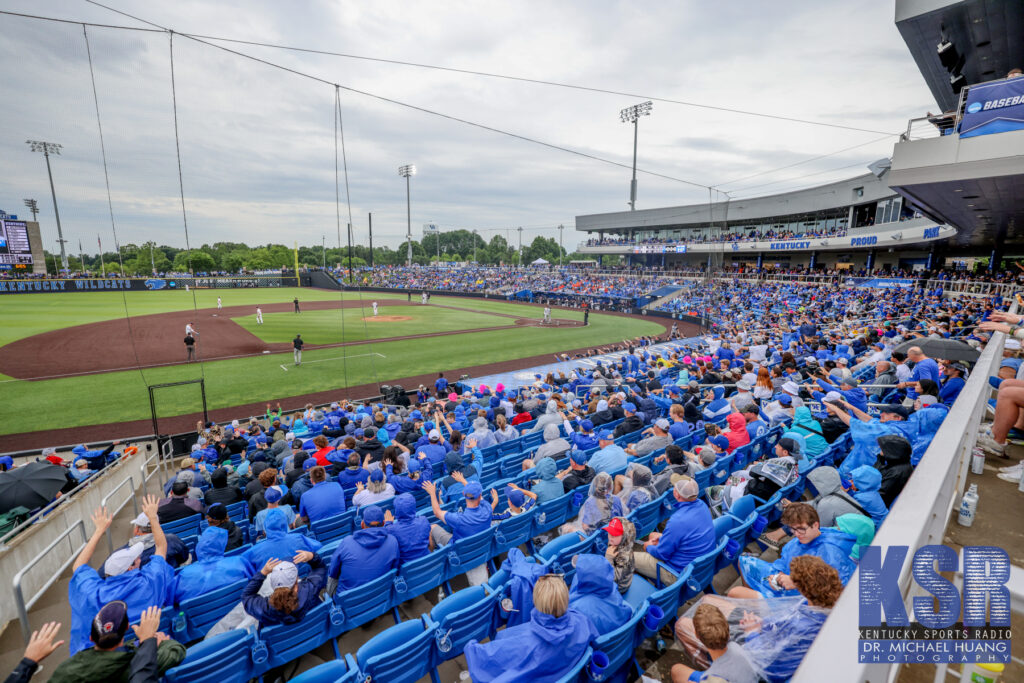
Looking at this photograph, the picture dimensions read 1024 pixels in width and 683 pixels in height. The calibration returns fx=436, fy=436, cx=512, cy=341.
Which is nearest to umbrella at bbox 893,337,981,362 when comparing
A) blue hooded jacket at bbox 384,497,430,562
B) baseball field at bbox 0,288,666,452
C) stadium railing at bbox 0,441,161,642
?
blue hooded jacket at bbox 384,497,430,562

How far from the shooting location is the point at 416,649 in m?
3.32

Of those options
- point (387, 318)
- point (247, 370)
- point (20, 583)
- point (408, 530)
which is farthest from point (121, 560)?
point (387, 318)

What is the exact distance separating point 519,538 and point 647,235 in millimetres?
73616

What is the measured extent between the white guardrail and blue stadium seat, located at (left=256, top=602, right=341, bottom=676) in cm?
397

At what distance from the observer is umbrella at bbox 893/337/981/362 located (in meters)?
8.62

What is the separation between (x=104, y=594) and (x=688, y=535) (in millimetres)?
5170

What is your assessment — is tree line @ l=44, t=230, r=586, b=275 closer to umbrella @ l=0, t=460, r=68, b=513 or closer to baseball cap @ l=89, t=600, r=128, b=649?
umbrella @ l=0, t=460, r=68, b=513

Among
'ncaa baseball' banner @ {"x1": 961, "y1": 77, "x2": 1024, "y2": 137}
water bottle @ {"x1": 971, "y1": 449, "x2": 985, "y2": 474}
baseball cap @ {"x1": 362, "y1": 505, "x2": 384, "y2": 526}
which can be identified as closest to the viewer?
water bottle @ {"x1": 971, "y1": 449, "x2": 985, "y2": 474}

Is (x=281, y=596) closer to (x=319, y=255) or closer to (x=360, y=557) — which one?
(x=360, y=557)

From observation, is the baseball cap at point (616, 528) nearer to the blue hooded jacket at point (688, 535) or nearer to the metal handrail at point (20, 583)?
the blue hooded jacket at point (688, 535)

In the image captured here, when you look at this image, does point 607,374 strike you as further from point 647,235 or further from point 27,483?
point 647,235

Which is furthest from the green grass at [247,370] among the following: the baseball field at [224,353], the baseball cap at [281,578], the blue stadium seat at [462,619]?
the blue stadium seat at [462,619]

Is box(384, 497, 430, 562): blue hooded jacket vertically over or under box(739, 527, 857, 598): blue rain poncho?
under

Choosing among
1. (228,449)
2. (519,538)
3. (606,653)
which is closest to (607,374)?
(519,538)
